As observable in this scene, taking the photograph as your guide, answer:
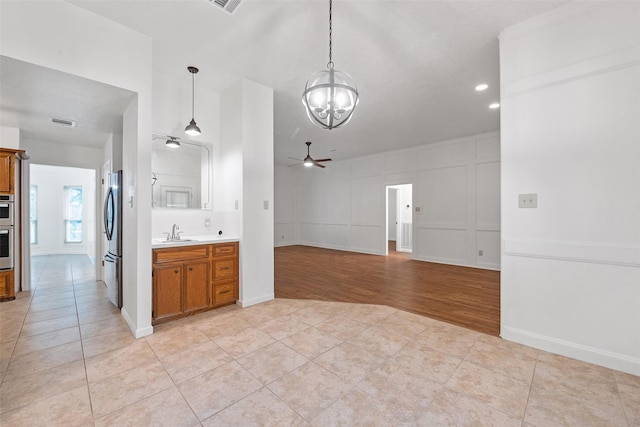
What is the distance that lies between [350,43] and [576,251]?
2847 mm

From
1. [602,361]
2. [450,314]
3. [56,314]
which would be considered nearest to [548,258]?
[602,361]

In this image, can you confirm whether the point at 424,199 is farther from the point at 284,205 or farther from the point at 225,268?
the point at 225,268

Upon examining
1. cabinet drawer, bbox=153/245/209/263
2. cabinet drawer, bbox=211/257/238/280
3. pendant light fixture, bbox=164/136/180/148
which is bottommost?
cabinet drawer, bbox=211/257/238/280

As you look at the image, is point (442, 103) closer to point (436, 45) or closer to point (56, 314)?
point (436, 45)

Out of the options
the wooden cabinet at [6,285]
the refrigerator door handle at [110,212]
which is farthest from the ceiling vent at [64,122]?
the wooden cabinet at [6,285]

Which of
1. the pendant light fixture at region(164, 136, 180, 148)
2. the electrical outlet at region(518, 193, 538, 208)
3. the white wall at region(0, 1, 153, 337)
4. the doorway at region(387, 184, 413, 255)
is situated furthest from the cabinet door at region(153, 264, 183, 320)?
the doorway at region(387, 184, 413, 255)

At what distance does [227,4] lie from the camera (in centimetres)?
223

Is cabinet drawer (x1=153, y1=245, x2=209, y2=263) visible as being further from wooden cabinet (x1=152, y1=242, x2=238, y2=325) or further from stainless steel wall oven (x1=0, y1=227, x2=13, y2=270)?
stainless steel wall oven (x1=0, y1=227, x2=13, y2=270)

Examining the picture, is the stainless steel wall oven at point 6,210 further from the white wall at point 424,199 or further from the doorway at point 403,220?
the doorway at point 403,220

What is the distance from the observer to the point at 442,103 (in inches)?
168

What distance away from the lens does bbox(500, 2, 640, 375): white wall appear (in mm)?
2029

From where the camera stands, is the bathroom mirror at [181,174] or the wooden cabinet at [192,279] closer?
the wooden cabinet at [192,279]

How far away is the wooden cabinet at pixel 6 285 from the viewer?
367 centimetres

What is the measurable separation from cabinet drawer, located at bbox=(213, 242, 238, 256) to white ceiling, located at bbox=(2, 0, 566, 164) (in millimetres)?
2188
